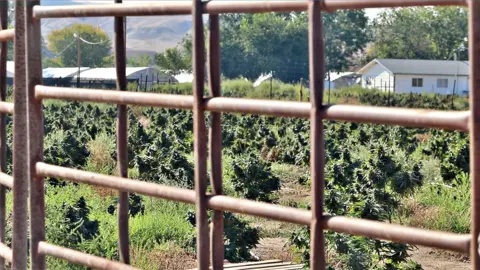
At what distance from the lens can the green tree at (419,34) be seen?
7006 centimetres

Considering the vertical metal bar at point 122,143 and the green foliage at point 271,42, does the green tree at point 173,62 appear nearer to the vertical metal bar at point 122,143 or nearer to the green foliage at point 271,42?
the green foliage at point 271,42

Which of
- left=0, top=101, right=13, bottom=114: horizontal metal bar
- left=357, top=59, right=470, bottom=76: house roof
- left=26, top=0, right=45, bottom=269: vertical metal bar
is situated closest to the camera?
left=26, top=0, right=45, bottom=269: vertical metal bar

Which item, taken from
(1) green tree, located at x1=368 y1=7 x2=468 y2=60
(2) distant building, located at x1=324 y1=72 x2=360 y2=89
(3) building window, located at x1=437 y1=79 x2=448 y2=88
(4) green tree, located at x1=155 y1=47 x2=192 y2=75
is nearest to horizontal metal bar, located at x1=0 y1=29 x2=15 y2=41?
(4) green tree, located at x1=155 y1=47 x2=192 y2=75

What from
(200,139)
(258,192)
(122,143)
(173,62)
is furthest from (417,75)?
(200,139)

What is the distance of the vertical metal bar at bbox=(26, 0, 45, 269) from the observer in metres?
3.46

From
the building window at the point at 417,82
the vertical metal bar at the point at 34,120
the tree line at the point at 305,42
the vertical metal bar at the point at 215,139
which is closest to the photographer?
the vertical metal bar at the point at 215,139

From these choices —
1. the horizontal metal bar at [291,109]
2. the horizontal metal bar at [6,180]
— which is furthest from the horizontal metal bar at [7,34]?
the horizontal metal bar at [6,180]

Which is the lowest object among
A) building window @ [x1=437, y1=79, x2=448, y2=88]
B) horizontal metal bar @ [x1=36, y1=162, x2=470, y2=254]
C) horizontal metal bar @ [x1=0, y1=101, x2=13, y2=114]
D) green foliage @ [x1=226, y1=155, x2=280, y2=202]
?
building window @ [x1=437, y1=79, x2=448, y2=88]

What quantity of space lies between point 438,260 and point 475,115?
8.09 metres

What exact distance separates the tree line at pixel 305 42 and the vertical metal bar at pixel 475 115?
142ft

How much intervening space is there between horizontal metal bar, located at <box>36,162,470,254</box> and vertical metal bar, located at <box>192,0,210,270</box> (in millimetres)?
34

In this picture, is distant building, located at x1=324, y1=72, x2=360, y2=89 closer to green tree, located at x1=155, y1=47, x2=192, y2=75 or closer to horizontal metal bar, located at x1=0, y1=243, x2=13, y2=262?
green tree, located at x1=155, y1=47, x2=192, y2=75

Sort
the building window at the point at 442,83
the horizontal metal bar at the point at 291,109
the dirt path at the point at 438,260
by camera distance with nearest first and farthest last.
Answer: the horizontal metal bar at the point at 291,109, the dirt path at the point at 438,260, the building window at the point at 442,83

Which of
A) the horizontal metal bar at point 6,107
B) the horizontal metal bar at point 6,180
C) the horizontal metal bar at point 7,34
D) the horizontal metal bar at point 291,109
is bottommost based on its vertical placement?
the horizontal metal bar at point 6,180
